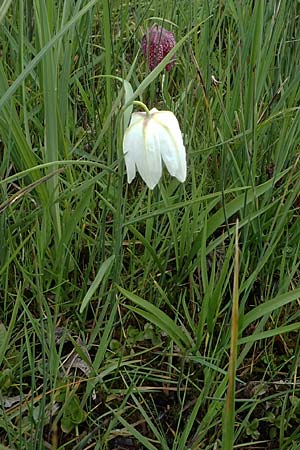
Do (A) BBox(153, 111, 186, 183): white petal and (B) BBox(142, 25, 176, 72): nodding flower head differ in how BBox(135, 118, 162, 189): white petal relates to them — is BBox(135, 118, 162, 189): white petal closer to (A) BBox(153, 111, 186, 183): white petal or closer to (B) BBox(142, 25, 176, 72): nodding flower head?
(A) BBox(153, 111, 186, 183): white petal

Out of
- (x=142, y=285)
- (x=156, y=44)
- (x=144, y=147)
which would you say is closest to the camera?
(x=144, y=147)

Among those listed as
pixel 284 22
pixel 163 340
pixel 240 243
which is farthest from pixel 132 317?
pixel 284 22

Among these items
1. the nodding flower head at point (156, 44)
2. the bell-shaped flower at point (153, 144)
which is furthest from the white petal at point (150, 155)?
the nodding flower head at point (156, 44)

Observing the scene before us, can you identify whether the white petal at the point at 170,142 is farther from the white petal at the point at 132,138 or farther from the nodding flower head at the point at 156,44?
the nodding flower head at the point at 156,44

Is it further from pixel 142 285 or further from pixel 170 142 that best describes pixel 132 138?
pixel 142 285

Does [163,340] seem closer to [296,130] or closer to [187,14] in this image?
[296,130]

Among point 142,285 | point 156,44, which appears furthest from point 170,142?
point 156,44
